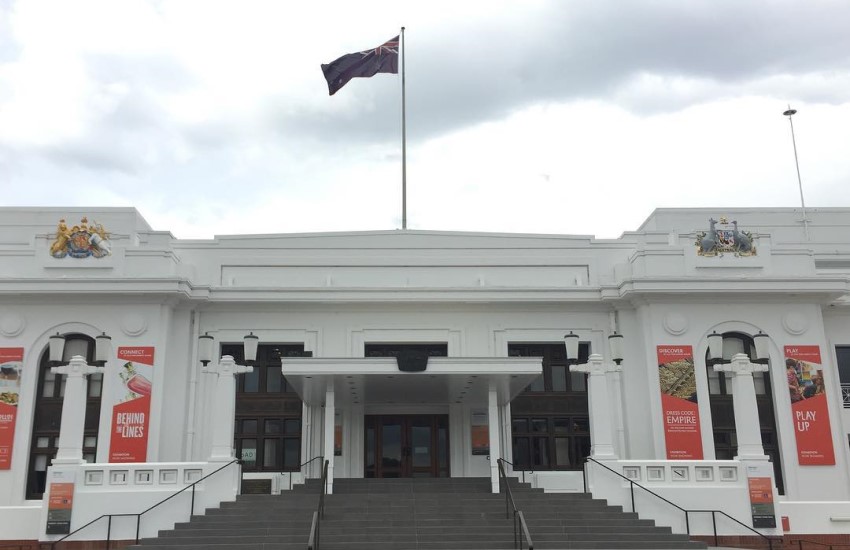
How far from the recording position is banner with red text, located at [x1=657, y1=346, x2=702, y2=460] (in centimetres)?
2373

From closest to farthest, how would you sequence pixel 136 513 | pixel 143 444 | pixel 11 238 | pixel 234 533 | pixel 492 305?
pixel 234 533 → pixel 136 513 → pixel 143 444 → pixel 492 305 → pixel 11 238

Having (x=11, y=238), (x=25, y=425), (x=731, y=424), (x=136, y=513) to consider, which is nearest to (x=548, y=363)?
(x=731, y=424)

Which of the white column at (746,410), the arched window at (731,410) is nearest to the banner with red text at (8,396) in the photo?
the white column at (746,410)

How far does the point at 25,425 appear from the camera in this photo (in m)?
23.5

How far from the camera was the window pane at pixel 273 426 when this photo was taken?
24.9m

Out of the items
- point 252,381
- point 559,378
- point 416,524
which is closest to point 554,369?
point 559,378

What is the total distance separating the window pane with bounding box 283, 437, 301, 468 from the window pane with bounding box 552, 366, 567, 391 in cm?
842

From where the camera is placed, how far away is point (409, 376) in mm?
20188

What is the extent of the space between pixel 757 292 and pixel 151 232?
2036 cm

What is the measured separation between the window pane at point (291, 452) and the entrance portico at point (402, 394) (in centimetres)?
60

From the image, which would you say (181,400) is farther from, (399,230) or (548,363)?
(548,363)

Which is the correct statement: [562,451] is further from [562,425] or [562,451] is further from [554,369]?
[554,369]

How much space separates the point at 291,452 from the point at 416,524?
8217 mm

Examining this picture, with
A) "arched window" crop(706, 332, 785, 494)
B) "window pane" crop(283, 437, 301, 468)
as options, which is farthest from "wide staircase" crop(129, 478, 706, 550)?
"arched window" crop(706, 332, 785, 494)
